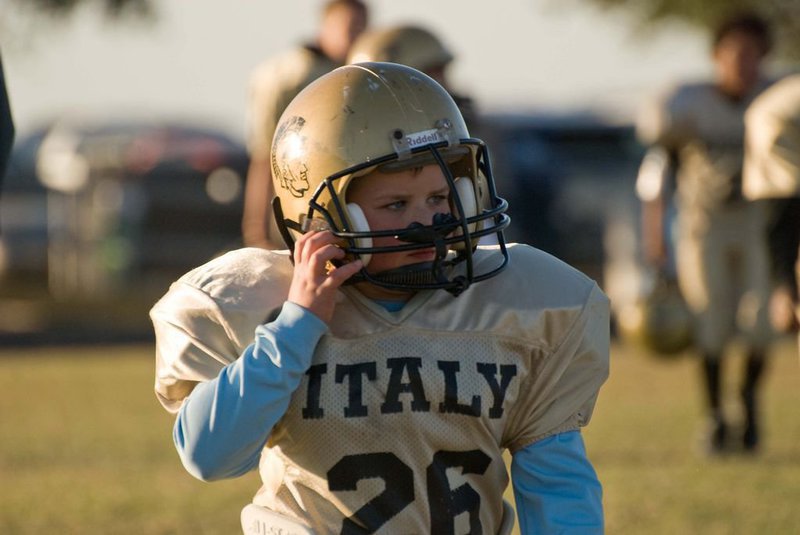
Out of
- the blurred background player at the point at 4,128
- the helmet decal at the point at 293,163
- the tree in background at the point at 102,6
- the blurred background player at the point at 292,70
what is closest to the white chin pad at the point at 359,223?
the helmet decal at the point at 293,163

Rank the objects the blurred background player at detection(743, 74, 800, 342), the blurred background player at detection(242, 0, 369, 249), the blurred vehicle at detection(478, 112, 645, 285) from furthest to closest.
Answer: the blurred vehicle at detection(478, 112, 645, 285) → the blurred background player at detection(242, 0, 369, 249) → the blurred background player at detection(743, 74, 800, 342)

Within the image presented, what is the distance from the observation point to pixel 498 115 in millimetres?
22281

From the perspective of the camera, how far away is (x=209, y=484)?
653 centimetres

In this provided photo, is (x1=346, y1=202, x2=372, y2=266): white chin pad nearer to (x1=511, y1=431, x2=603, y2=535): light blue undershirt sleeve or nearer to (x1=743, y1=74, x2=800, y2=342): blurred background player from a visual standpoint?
(x1=511, y1=431, x2=603, y2=535): light blue undershirt sleeve

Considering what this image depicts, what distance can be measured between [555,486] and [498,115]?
19564 mm

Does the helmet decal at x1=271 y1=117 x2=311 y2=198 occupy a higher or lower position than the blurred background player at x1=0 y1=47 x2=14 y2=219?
higher

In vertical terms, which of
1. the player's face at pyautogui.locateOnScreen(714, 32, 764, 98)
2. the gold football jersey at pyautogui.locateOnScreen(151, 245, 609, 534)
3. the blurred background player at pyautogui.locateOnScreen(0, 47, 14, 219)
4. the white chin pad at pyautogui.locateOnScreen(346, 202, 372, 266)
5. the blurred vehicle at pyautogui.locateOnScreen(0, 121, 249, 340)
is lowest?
the blurred vehicle at pyautogui.locateOnScreen(0, 121, 249, 340)

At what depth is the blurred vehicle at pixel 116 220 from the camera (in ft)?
61.2

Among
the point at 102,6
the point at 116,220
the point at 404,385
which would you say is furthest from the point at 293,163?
the point at 116,220

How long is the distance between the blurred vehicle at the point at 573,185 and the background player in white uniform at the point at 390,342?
14.9 metres

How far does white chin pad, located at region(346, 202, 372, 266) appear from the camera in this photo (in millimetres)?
2828

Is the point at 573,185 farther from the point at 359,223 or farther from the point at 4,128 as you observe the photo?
the point at 359,223

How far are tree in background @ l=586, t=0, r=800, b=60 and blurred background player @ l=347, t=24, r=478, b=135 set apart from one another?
13698 mm

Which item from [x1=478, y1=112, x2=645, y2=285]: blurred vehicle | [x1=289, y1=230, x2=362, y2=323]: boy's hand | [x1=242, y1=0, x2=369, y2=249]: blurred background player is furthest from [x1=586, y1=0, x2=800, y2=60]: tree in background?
[x1=289, y1=230, x2=362, y2=323]: boy's hand
